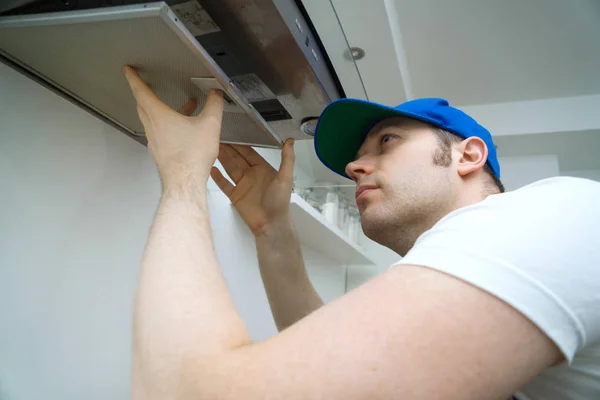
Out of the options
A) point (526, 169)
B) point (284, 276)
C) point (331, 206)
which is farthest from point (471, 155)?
point (526, 169)

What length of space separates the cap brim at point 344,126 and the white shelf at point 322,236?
249 millimetres

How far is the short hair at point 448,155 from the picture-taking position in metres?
0.68

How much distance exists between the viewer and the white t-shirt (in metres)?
0.34

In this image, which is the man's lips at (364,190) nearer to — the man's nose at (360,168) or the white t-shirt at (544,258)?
the man's nose at (360,168)

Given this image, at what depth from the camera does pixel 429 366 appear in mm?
315

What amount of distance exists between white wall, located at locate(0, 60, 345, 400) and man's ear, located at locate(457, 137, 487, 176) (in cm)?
65

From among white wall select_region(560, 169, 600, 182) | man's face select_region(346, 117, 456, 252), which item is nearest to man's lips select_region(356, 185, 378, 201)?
man's face select_region(346, 117, 456, 252)

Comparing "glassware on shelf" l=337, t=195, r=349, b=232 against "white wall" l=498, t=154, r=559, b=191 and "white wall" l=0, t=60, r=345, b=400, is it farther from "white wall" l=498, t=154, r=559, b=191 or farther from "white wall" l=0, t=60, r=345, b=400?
"white wall" l=0, t=60, r=345, b=400

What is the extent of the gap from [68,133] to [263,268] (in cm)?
51

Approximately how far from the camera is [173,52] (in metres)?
0.49

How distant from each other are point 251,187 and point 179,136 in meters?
0.39

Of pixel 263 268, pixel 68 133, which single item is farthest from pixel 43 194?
pixel 263 268

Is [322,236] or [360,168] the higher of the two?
[360,168]

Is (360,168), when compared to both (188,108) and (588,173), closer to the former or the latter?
(188,108)
